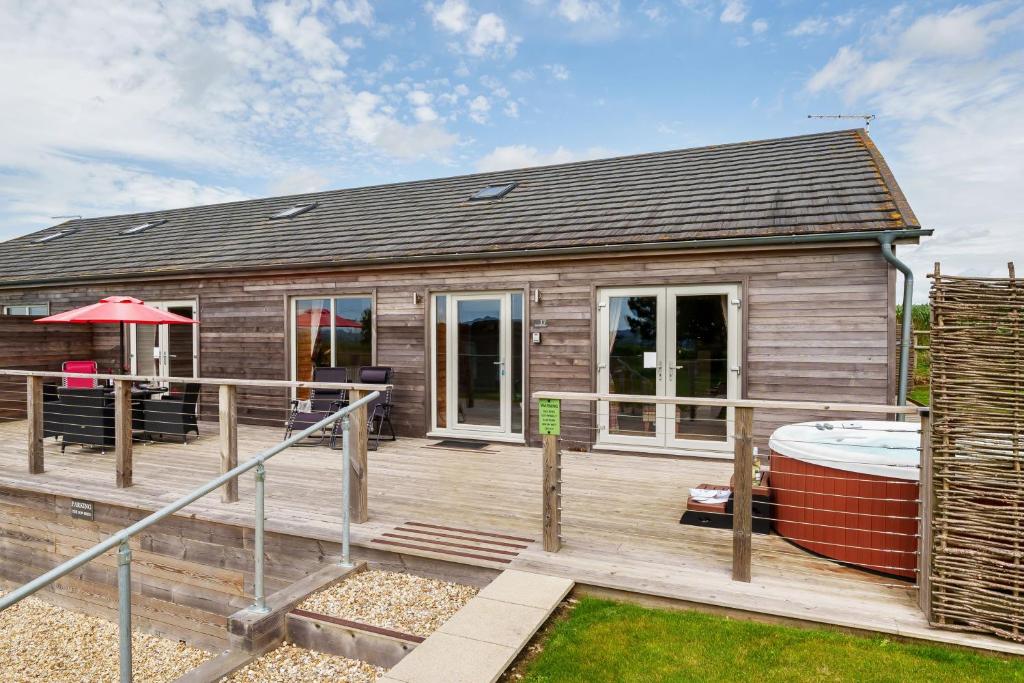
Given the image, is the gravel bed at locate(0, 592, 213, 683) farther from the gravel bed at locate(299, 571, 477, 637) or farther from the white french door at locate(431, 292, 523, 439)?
the white french door at locate(431, 292, 523, 439)

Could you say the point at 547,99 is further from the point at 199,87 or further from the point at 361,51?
the point at 199,87

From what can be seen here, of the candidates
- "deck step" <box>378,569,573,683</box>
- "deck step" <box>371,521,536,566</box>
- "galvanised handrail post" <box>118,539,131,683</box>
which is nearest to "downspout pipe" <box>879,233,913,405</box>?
"deck step" <box>371,521,536,566</box>

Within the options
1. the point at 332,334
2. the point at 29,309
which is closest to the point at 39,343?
Answer: the point at 29,309

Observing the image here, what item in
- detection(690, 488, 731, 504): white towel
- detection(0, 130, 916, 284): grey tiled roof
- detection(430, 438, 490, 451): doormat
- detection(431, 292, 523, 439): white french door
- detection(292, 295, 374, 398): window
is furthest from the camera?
detection(292, 295, 374, 398): window

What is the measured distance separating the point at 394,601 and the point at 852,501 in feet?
9.39

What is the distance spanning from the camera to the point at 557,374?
7.14 m

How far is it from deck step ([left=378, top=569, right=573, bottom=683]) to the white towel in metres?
1.62

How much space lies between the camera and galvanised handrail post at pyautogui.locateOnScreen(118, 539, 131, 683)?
2.45m

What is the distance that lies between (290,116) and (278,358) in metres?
11.5

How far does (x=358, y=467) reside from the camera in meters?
4.37

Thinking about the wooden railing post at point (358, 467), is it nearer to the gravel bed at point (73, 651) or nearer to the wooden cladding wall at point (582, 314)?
the gravel bed at point (73, 651)

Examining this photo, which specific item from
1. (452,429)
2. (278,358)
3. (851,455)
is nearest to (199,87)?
(278,358)

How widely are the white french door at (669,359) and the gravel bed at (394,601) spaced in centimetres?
Result: 343

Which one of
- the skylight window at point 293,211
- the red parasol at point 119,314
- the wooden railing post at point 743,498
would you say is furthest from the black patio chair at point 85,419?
the wooden railing post at point 743,498
